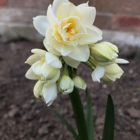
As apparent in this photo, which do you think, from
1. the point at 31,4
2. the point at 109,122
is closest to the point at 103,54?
the point at 109,122

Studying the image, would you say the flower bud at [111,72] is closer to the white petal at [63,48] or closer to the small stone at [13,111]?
the white petal at [63,48]

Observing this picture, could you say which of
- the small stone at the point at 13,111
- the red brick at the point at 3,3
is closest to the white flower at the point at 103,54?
the small stone at the point at 13,111

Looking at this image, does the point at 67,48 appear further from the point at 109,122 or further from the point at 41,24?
the point at 109,122

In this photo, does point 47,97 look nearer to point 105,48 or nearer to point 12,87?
point 105,48

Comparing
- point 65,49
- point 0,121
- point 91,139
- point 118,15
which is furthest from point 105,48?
point 118,15

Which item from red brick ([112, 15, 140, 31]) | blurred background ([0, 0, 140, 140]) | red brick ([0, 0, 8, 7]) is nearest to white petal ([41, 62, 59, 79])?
blurred background ([0, 0, 140, 140])

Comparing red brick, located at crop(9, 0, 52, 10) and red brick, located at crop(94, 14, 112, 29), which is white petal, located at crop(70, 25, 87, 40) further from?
red brick, located at crop(9, 0, 52, 10)
